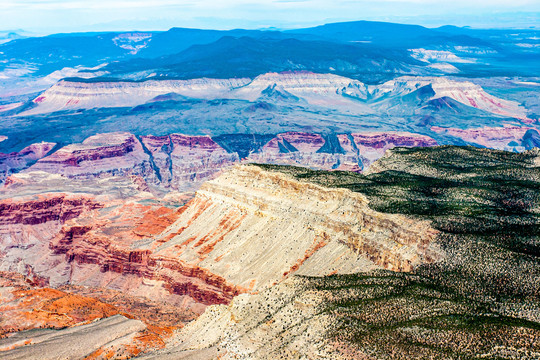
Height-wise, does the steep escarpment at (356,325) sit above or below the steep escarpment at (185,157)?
above

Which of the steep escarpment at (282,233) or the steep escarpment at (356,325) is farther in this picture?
the steep escarpment at (282,233)

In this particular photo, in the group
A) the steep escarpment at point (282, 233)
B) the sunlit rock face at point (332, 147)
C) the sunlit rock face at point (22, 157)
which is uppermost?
the steep escarpment at point (282, 233)

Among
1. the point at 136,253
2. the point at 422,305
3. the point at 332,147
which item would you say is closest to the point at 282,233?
the point at 136,253

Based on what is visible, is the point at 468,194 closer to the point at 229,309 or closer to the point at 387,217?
the point at 387,217

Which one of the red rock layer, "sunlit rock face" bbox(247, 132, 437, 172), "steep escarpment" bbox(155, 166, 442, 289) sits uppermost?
"steep escarpment" bbox(155, 166, 442, 289)

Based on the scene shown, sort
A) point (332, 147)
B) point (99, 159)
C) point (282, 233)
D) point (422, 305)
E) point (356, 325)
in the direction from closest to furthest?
1. point (356, 325)
2. point (422, 305)
3. point (282, 233)
4. point (99, 159)
5. point (332, 147)

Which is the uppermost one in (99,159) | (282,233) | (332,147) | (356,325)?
(356,325)

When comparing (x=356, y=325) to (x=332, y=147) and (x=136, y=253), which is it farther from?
(x=332, y=147)

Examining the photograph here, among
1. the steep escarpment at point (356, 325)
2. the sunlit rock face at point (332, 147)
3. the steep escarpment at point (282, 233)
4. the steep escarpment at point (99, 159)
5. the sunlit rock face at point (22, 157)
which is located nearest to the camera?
the steep escarpment at point (356, 325)

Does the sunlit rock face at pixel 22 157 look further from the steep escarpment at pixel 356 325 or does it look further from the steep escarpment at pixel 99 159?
the steep escarpment at pixel 356 325

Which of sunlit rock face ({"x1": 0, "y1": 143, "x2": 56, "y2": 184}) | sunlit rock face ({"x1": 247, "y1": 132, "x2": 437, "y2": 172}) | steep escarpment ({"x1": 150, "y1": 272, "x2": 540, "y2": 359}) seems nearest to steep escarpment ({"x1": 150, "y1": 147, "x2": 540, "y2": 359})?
steep escarpment ({"x1": 150, "y1": 272, "x2": 540, "y2": 359})

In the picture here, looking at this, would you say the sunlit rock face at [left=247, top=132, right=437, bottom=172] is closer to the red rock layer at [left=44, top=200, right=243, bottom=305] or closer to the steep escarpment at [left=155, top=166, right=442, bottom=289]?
the red rock layer at [left=44, top=200, right=243, bottom=305]

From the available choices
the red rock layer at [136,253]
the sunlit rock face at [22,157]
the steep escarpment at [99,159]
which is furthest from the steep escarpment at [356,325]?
the sunlit rock face at [22,157]
